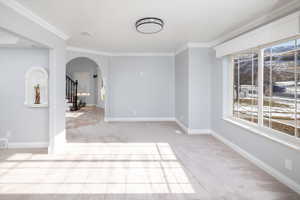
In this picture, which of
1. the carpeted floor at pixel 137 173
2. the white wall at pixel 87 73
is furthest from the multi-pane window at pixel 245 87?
the white wall at pixel 87 73

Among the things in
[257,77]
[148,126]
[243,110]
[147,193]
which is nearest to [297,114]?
[257,77]

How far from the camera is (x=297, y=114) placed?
8.22 feet

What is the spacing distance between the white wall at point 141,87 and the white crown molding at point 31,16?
299 cm

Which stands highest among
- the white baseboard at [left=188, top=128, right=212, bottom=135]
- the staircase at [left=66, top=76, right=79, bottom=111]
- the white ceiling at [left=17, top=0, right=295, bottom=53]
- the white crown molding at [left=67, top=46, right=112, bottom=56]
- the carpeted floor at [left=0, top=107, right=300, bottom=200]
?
the white crown molding at [left=67, top=46, right=112, bottom=56]

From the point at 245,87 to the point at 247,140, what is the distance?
1034 mm

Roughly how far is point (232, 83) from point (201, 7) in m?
2.07

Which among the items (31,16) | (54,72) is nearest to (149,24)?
(31,16)

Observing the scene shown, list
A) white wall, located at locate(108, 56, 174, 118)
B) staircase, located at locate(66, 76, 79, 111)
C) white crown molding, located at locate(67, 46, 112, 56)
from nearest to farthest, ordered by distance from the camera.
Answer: white crown molding, located at locate(67, 46, 112, 56) < white wall, located at locate(108, 56, 174, 118) < staircase, located at locate(66, 76, 79, 111)

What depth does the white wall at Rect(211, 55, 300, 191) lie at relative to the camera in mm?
2377

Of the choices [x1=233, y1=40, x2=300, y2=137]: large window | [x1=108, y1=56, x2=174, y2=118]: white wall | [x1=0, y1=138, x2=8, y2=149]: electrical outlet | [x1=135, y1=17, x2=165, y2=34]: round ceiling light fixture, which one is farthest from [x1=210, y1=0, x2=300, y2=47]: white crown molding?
[x1=0, y1=138, x2=8, y2=149]: electrical outlet

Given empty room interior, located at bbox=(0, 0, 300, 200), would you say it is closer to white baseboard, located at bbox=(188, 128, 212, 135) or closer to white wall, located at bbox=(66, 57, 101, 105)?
white baseboard, located at bbox=(188, 128, 212, 135)

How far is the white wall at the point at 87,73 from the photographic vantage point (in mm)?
11617

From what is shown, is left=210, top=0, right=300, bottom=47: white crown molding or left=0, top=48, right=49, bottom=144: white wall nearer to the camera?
left=210, top=0, right=300, bottom=47: white crown molding

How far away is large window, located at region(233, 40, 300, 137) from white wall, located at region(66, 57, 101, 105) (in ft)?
31.0
